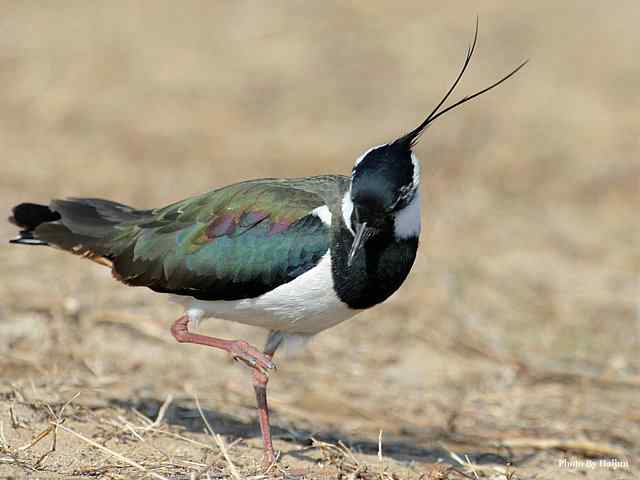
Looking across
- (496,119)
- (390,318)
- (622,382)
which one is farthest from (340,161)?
(622,382)

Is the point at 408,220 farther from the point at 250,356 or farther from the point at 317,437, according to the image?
the point at 317,437

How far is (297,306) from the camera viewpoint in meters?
5.48

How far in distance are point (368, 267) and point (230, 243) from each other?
782 millimetres

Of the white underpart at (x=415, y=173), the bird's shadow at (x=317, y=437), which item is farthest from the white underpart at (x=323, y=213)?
the bird's shadow at (x=317, y=437)

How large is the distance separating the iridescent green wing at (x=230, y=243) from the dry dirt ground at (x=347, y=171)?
81 cm

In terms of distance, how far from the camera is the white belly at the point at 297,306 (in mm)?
5422

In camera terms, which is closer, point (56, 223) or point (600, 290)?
point (56, 223)

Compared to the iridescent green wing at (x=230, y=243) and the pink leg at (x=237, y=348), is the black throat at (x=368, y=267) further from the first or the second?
the pink leg at (x=237, y=348)

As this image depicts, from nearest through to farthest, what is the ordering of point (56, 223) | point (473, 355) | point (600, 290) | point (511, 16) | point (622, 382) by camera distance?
1. point (56, 223)
2. point (622, 382)
3. point (473, 355)
4. point (600, 290)
5. point (511, 16)

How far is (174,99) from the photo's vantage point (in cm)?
1300

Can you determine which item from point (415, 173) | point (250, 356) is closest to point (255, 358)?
point (250, 356)

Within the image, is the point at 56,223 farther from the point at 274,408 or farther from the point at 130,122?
the point at 130,122

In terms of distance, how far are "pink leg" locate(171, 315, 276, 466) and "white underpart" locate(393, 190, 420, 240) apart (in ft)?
3.14

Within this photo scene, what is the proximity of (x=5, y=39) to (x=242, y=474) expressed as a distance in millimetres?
10282
